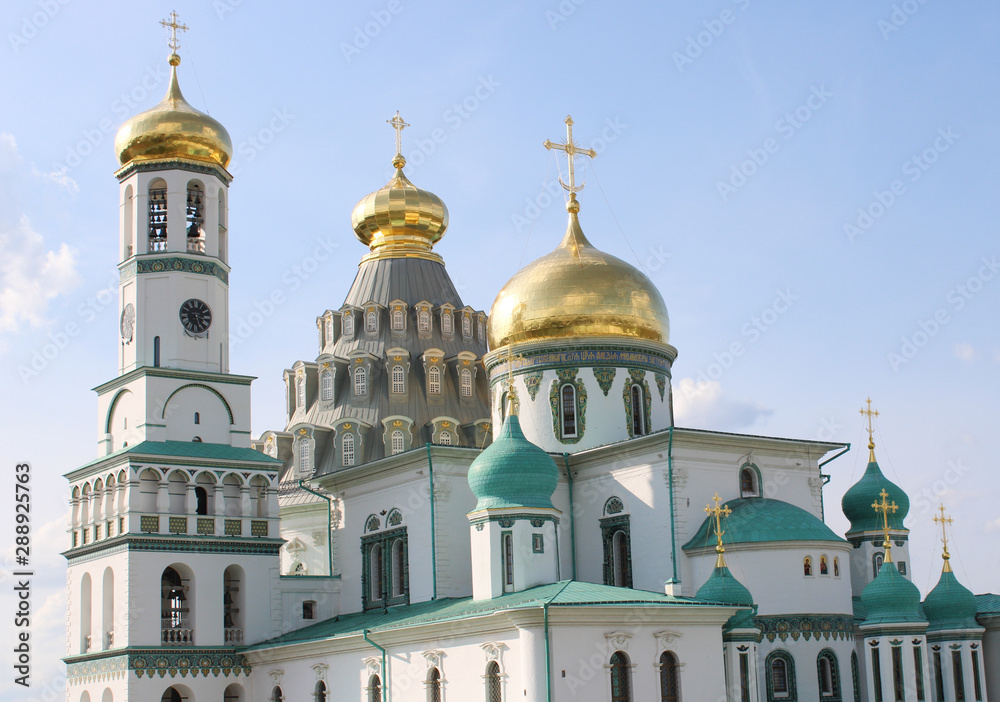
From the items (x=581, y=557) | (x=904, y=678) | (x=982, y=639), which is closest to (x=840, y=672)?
(x=904, y=678)

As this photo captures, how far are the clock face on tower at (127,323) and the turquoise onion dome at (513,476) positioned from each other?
28.2 feet

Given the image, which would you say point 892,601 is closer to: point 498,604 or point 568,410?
point 498,604

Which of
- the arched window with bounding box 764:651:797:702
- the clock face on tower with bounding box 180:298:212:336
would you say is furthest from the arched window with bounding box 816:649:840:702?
the clock face on tower with bounding box 180:298:212:336

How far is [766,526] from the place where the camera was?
25.4 meters

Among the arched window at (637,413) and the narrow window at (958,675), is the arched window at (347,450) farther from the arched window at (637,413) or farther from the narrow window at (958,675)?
the narrow window at (958,675)

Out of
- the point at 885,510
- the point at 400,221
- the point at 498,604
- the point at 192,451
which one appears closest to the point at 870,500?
the point at 885,510

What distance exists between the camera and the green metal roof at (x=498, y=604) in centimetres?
2225

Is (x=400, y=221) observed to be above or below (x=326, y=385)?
above

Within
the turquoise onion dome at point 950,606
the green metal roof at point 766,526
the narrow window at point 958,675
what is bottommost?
the narrow window at point 958,675

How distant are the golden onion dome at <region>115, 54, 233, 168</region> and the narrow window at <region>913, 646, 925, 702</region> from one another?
1742cm

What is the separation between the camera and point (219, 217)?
30.0 metres

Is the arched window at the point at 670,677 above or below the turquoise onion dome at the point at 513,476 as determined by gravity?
below

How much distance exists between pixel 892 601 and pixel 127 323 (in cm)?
1637

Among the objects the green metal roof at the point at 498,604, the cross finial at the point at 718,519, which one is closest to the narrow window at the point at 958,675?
the cross finial at the point at 718,519
